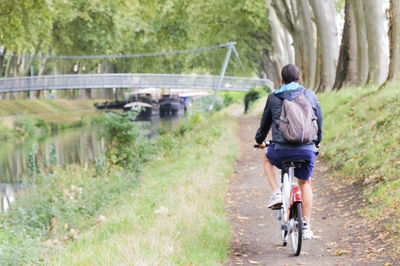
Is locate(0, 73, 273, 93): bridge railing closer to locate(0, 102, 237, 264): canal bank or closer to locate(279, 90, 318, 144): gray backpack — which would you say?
locate(0, 102, 237, 264): canal bank

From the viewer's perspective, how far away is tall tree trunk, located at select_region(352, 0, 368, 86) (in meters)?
13.3

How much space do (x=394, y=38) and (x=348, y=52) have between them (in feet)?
11.1

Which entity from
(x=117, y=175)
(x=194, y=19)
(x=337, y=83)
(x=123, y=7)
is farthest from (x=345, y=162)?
(x=194, y=19)

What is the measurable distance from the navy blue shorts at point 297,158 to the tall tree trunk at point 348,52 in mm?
9655

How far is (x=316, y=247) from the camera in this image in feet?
18.3

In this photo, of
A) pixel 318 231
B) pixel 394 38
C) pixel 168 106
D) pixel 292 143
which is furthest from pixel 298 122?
pixel 168 106

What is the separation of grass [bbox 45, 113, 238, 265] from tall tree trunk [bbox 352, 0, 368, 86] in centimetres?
498

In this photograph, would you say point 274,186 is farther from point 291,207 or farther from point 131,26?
point 131,26

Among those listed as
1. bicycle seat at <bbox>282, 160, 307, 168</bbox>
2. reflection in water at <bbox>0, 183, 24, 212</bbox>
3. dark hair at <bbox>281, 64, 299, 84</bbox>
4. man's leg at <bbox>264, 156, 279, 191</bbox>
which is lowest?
reflection in water at <bbox>0, 183, 24, 212</bbox>

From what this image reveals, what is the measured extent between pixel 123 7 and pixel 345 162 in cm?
920

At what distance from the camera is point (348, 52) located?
1485 cm

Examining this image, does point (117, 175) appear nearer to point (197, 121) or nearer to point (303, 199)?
point (303, 199)

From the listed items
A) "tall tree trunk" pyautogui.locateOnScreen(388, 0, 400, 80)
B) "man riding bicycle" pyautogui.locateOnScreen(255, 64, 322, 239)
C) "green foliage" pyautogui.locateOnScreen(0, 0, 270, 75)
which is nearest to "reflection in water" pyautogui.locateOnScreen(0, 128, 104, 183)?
"green foliage" pyautogui.locateOnScreen(0, 0, 270, 75)

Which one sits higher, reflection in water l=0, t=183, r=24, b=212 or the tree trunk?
the tree trunk
